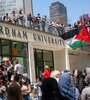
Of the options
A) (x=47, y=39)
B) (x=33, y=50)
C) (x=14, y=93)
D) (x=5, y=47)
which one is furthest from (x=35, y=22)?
(x=14, y=93)

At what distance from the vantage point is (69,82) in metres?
6.30

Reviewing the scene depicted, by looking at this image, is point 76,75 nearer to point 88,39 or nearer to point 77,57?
point 88,39

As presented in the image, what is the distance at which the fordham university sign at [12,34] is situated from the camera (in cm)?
2363

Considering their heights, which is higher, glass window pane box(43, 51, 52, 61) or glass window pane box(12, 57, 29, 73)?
glass window pane box(43, 51, 52, 61)

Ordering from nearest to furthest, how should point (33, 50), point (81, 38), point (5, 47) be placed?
1. point (81, 38)
2. point (5, 47)
3. point (33, 50)

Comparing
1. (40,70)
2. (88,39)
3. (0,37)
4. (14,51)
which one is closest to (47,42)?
(40,70)

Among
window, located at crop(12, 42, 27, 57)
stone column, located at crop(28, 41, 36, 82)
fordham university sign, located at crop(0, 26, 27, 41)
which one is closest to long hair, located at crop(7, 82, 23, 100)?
fordham university sign, located at crop(0, 26, 27, 41)

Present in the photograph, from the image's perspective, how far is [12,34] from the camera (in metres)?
24.8

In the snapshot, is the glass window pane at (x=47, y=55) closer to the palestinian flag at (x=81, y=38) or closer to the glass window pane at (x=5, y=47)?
the glass window pane at (x=5, y=47)

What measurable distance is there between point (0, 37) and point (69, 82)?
17.5m

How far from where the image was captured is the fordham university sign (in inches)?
930

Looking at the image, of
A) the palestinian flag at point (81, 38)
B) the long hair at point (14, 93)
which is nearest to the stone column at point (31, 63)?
the palestinian flag at point (81, 38)

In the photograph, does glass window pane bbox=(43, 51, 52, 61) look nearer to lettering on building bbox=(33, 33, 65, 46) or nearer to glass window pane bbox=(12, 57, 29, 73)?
lettering on building bbox=(33, 33, 65, 46)

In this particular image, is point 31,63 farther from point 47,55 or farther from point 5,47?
point 47,55
